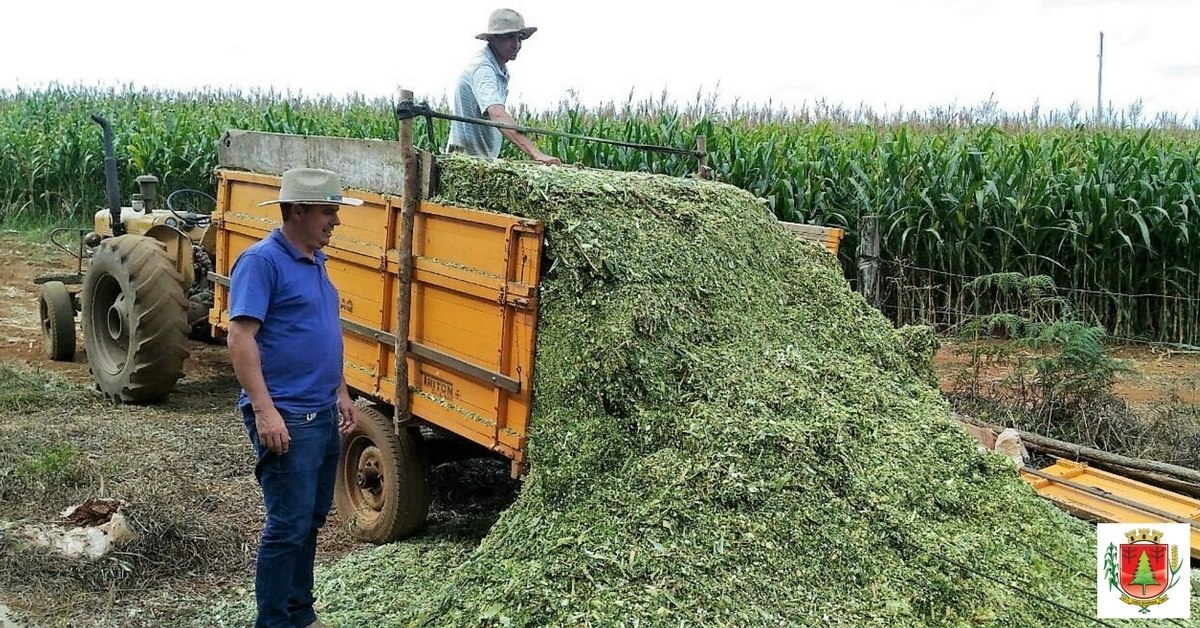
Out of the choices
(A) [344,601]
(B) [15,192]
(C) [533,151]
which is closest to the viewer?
(A) [344,601]

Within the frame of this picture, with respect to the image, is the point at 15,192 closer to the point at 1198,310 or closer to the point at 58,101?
the point at 58,101

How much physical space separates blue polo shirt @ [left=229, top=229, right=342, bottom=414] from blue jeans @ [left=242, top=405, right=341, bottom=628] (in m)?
0.08

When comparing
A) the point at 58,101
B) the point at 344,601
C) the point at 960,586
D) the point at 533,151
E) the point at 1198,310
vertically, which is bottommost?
the point at 344,601

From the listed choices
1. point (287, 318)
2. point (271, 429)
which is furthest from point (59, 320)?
point (271, 429)

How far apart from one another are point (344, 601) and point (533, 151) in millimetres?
2514

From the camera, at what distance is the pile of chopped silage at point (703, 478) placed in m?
3.39

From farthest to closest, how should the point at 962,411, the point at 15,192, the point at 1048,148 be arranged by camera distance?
1. the point at 15,192
2. the point at 1048,148
3. the point at 962,411

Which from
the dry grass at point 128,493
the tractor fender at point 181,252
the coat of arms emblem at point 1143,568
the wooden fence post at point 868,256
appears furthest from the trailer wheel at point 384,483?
the wooden fence post at point 868,256

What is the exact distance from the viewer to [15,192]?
668 inches

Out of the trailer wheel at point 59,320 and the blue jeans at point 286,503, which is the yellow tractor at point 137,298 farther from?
the blue jeans at point 286,503

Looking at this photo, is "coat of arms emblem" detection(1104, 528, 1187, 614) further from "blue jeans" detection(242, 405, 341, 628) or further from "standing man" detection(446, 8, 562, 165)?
"standing man" detection(446, 8, 562, 165)

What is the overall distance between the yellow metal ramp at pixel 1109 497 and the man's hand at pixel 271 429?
11.7ft

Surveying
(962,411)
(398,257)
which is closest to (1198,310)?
(962,411)

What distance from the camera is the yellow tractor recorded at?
6.93 meters
